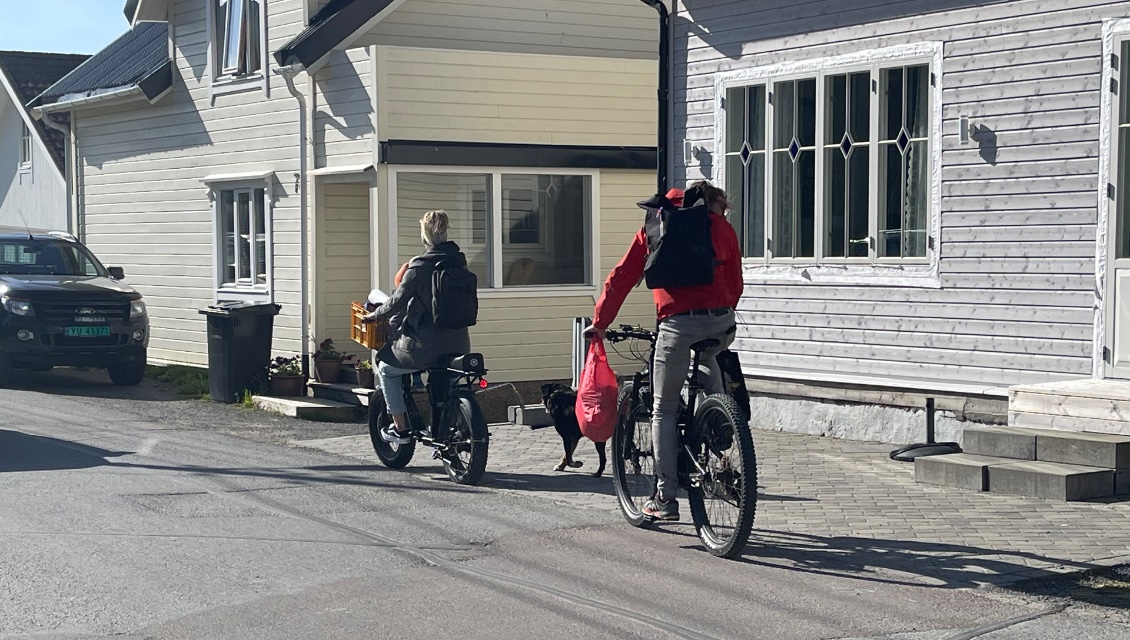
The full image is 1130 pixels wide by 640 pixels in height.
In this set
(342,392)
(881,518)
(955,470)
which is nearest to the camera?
(881,518)

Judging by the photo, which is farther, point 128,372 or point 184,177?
point 184,177

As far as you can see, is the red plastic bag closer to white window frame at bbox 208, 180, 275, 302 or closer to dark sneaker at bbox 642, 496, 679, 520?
dark sneaker at bbox 642, 496, 679, 520

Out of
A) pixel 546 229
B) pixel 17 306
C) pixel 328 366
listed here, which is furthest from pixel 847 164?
pixel 17 306

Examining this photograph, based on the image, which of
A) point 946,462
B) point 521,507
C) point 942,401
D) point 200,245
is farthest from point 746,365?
point 200,245

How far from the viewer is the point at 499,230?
55.8ft

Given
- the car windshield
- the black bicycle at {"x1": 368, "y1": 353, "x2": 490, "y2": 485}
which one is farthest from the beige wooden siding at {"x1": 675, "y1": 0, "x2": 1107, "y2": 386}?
the car windshield

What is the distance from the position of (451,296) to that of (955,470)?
3.70 metres

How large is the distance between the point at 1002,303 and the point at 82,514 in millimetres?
7020

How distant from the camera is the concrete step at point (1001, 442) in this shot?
981 cm

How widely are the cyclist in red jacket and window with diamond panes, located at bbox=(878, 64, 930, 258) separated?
429cm

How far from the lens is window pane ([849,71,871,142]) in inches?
480

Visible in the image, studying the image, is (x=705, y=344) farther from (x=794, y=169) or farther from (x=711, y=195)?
(x=794, y=169)

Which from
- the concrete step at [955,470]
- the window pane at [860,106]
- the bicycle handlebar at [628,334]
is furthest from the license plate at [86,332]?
the concrete step at [955,470]

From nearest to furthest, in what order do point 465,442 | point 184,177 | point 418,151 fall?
point 465,442, point 418,151, point 184,177
